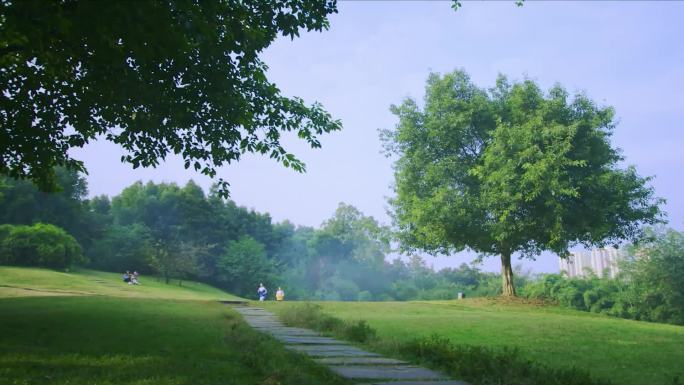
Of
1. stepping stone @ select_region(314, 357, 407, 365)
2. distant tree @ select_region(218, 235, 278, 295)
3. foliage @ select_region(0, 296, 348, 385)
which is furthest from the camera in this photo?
distant tree @ select_region(218, 235, 278, 295)

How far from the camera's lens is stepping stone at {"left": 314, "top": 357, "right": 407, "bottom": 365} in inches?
257

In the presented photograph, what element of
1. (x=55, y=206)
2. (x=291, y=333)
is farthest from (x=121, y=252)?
(x=291, y=333)

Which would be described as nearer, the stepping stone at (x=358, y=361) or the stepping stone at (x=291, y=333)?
the stepping stone at (x=358, y=361)

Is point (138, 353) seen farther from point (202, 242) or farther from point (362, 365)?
point (202, 242)

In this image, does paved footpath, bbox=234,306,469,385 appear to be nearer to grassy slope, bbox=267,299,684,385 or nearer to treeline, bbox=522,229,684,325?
grassy slope, bbox=267,299,684,385

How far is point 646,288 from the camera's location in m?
37.6

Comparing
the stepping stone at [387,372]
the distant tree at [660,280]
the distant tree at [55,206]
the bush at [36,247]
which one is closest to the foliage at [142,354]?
the stepping stone at [387,372]

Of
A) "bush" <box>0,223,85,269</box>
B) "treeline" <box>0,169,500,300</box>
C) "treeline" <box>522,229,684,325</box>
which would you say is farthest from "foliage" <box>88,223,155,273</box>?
"treeline" <box>522,229,684,325</box>

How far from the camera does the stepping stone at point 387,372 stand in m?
5.57

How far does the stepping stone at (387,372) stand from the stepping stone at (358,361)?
10.6 inches

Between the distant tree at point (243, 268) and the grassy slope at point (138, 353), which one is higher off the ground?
the distant tree at point (243, 268)

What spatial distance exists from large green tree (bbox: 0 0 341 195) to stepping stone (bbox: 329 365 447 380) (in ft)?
14.2

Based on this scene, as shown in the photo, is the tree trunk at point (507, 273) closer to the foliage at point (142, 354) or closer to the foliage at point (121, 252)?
the foliage at point (142, 354)

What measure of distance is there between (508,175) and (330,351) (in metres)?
16.4
